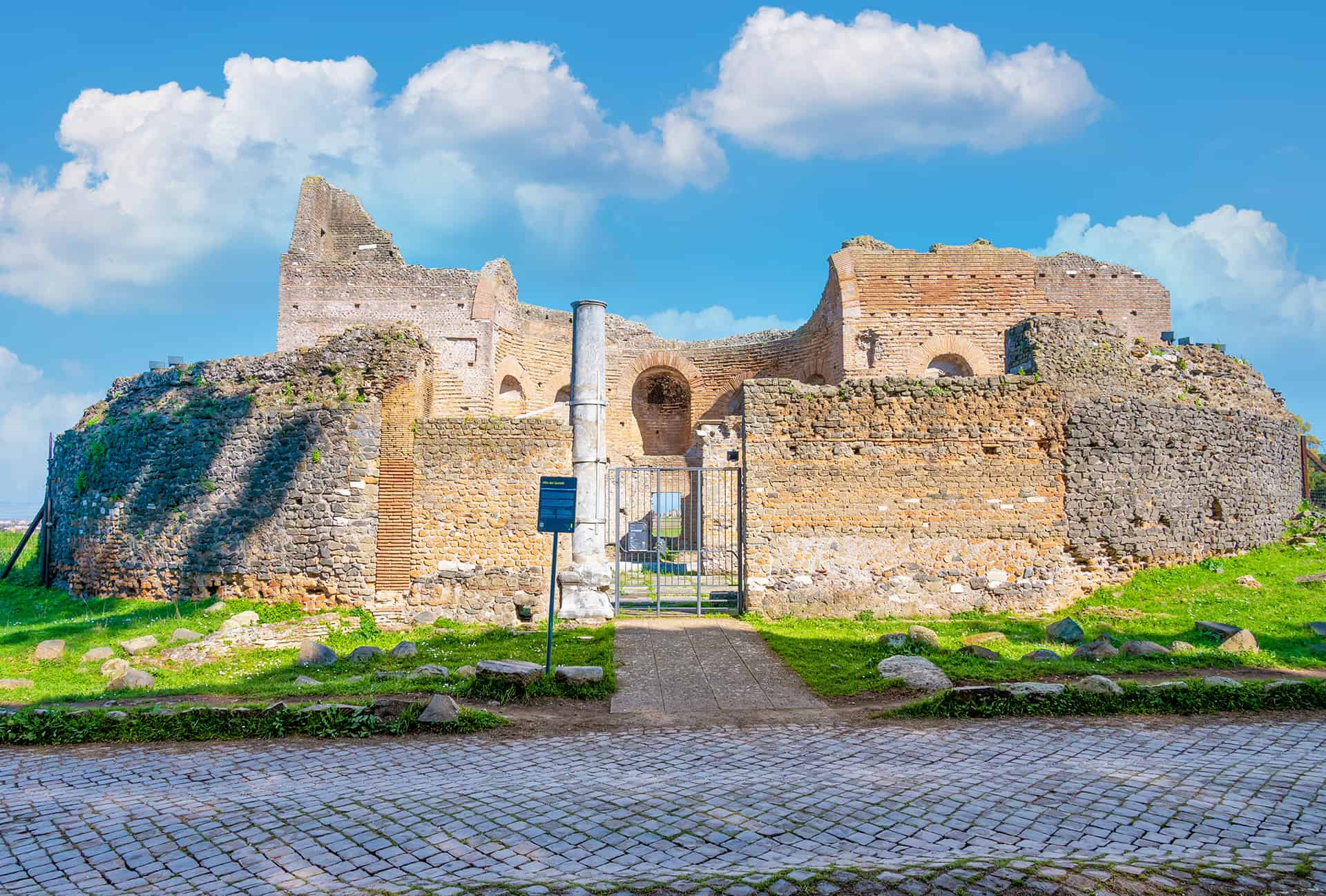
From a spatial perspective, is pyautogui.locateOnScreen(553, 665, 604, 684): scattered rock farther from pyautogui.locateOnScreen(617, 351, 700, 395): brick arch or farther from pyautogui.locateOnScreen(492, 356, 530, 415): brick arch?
pyautogui.locateOnScreen(617, 351, 700, 395): brick arch

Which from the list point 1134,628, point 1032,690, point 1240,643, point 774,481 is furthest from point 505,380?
point 1032,690

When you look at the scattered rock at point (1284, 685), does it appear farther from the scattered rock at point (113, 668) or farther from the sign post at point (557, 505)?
the scattered rock at point (113, 668)

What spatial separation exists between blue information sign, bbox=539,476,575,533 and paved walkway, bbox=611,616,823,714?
1.62m

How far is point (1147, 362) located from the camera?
13562 millimetres

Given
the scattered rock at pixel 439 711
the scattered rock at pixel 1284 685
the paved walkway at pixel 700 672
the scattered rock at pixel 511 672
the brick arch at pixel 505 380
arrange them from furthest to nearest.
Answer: the brick arch at pixel 505 380, the scattered rock at pixel 511 672, the paved walkway at pixel 700 672, the scattered rock at pixel 1284 685, the scattered rock at pixel 439 711

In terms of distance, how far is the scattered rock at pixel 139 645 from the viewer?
10094 millimetres

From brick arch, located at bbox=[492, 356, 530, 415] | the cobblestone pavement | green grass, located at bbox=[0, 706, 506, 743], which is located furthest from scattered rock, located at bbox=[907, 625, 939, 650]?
brick arch, located at bbox=[492, 356, 530, 415]

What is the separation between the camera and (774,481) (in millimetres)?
12008

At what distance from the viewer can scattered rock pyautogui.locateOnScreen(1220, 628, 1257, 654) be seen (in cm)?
888

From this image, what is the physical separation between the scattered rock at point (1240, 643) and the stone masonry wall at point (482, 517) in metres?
8.22

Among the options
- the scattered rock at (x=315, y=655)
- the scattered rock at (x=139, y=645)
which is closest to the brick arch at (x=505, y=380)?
the scattered rock at (x=139, y=645)

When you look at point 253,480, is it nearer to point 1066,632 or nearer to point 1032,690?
point 1032,690

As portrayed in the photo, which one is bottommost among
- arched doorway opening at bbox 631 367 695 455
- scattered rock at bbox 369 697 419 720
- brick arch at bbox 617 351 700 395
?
scattered rock at bbox 369 697 419 720

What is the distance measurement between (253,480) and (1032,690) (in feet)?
36.2
